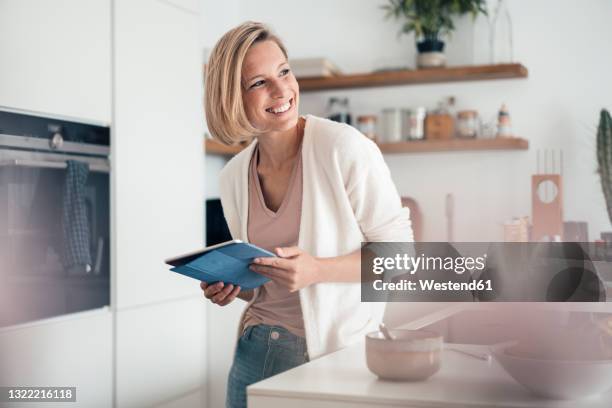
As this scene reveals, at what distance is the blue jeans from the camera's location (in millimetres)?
1549

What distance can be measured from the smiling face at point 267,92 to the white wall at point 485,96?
5.41ft

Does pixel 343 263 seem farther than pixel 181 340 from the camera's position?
No

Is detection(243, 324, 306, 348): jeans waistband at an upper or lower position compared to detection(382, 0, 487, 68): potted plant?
lower

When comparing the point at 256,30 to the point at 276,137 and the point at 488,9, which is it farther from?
the point at 488,9

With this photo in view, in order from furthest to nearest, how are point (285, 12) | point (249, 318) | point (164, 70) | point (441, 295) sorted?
point (285, 12) → point (441, 295) → point (164, 70) → point (249, 318)

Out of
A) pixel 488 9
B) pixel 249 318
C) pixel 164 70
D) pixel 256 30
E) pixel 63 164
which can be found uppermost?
pixel 488 9

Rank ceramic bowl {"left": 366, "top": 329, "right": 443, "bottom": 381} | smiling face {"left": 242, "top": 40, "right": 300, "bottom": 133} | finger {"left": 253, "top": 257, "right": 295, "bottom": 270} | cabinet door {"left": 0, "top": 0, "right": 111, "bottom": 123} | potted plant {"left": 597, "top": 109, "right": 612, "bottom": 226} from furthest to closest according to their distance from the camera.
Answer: potted plant {"left": 597, "top": 109, "right": 612, "bottom": 226}, cabinet door {"left": 0, "top": 0, "right": 111, "bottom": 123}, smiling face {"left": 242, "top": 40, "right": 300, "bottom": 133}, finger {"left": 253, "top": 257, "right": 295, "bottom": 270}, ceramic bowl {"left": 366, "top": 329, "right": 443, "bottom": 381}

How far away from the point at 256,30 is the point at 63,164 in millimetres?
1046

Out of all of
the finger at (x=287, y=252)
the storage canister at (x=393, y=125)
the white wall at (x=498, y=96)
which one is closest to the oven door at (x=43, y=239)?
the finger at (x=287, y=252)

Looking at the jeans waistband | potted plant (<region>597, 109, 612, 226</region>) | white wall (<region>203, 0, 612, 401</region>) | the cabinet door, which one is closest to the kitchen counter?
the jeans waistband

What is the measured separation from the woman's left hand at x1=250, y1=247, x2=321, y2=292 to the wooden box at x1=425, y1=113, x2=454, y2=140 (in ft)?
7.17

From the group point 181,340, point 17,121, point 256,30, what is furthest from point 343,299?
point 181,340

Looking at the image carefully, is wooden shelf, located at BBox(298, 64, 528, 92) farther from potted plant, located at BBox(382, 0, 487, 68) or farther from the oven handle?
the oven handle

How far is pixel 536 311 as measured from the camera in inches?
65.9
